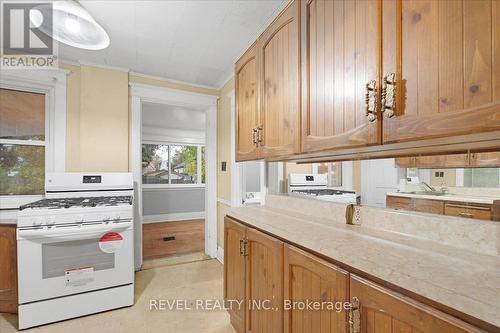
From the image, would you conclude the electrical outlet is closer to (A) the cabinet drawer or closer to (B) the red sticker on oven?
(A) the cabinet drawer

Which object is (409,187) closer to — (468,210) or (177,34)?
(468,210)

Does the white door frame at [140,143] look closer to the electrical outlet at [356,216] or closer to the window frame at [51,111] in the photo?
the window frame at [51,111]

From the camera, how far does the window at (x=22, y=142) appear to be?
7.62ft

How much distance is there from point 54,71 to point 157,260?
2445 millimetres

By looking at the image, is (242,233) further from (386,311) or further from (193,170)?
(193,170)

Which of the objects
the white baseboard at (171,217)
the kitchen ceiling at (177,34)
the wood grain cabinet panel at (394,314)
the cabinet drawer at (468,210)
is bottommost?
the white baseboard at (171,217)

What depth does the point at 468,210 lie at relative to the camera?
2.99 feet

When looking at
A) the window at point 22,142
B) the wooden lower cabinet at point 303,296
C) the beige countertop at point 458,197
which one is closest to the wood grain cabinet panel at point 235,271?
the wooden lower cabinet at point 303,296

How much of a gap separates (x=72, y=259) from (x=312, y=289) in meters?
1.93

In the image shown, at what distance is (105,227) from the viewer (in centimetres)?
197

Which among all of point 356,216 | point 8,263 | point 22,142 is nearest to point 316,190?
point 356,216

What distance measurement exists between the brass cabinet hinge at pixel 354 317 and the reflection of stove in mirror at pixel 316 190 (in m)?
0.63

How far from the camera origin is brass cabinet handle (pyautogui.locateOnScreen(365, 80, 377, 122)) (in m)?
0.85

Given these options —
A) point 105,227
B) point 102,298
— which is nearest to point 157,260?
point 102,298
